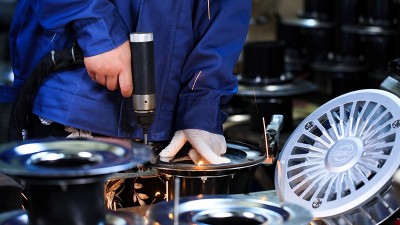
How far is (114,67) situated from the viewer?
1.84 meters

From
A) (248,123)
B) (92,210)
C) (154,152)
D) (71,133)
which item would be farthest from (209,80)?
(248,123)

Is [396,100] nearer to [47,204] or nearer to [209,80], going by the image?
[209,80]

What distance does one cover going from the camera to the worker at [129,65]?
6.06ft

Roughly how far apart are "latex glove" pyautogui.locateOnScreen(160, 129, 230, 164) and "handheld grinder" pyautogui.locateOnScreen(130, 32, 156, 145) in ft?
0.40

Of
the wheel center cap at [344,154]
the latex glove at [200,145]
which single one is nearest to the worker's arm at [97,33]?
the latex glove at [200,145]

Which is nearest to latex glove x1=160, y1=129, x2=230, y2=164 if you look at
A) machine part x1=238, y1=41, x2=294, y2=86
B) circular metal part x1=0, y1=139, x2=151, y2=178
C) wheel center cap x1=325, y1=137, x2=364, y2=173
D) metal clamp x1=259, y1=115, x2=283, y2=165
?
metal clamp x1=259, y1=115, x2=283, y2=165

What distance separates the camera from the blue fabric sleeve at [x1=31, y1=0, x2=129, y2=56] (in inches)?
71.8

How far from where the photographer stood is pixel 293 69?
16.4 feet

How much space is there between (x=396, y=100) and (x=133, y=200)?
28.7 inches

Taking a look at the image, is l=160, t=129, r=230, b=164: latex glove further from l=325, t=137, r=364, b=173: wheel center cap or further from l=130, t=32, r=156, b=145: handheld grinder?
l=325, t=137, r=364, b=173: wheel center cap

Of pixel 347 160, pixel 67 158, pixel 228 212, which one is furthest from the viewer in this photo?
pixel 347 160

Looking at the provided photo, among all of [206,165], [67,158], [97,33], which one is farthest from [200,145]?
[67,158]

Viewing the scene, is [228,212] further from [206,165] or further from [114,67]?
[114,67]

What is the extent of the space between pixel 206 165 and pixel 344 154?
30 cm
